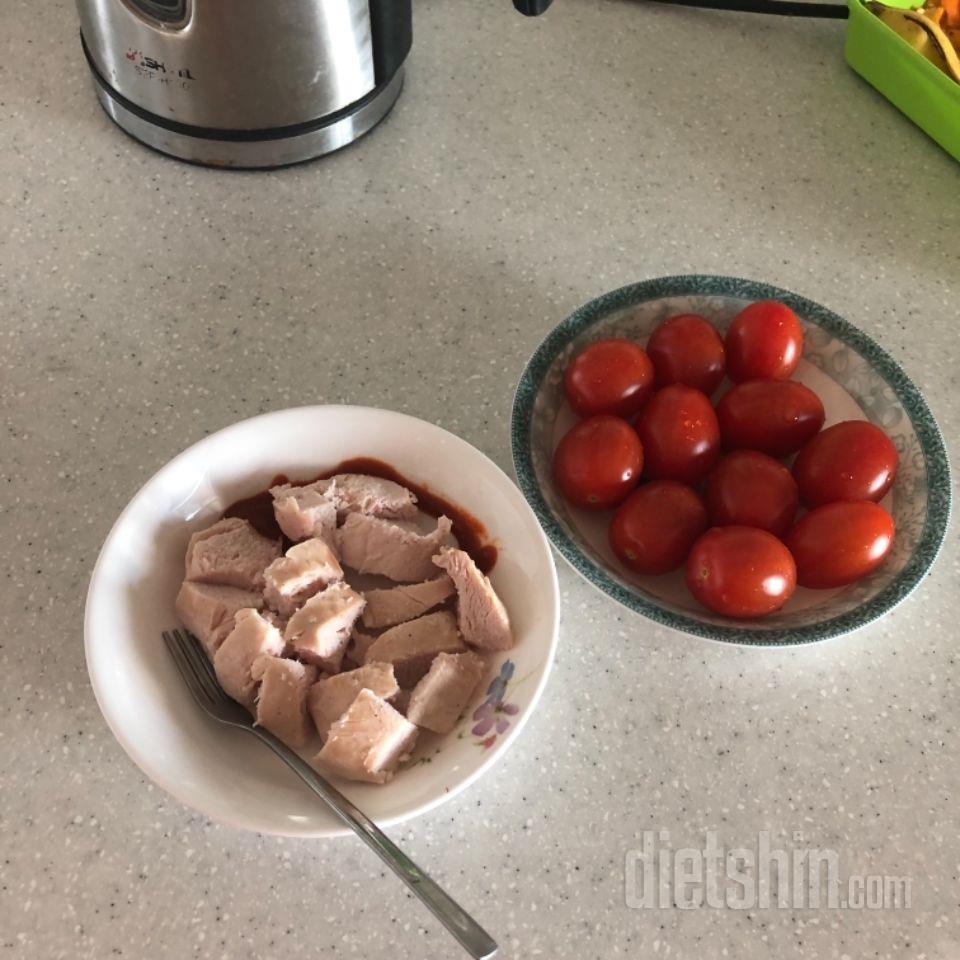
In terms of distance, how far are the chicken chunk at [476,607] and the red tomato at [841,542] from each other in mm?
236

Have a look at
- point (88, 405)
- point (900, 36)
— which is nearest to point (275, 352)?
point (88, 405)

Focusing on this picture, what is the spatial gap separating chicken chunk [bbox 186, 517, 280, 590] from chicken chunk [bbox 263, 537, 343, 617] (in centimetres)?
2

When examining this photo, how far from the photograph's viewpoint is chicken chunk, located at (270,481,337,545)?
0.66m

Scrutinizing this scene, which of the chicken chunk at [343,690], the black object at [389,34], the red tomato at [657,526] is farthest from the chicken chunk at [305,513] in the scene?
the black object at [389,34]

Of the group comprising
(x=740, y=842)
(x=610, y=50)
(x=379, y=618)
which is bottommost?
(x=740, y=842)

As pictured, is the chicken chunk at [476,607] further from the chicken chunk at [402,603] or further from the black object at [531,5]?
the black object at [531,5]

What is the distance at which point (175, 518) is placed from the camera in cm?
66

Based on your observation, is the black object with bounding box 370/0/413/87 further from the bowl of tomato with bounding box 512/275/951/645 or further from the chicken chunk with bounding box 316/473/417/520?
the chicken chunk with bounding box 316/473/417/520

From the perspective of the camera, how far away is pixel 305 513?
657 millimetres

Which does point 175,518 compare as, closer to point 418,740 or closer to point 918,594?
point 418,740

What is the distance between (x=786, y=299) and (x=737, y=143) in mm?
308

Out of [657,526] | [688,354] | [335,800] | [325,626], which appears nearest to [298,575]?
[325,626]

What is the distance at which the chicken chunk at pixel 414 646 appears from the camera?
0.62m

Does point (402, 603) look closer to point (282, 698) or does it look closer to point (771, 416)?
point (282, 698)
